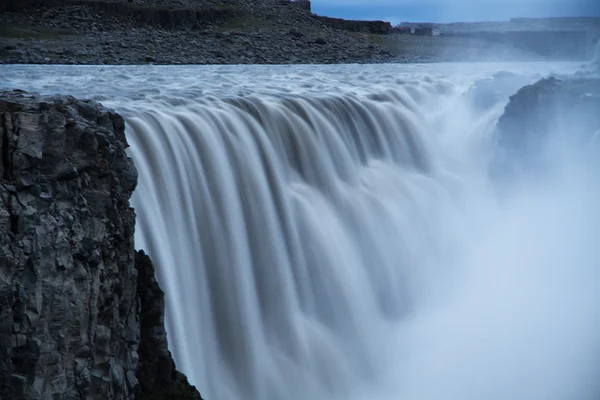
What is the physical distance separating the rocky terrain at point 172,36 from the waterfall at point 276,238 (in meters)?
21.2

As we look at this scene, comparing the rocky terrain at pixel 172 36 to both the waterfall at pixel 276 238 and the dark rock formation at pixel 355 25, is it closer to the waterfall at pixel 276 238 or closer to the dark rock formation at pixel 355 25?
the dark rock formation at pixel 355 25

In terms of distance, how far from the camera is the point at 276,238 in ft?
34.2

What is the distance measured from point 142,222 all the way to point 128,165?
→ 189cm

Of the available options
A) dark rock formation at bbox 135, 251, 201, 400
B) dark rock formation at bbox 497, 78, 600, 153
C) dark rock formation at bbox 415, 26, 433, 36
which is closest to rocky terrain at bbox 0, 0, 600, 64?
dark rock formation at bbox 415, 26, 433, 36

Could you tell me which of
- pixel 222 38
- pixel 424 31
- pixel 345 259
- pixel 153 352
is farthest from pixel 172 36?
pixel 153 352

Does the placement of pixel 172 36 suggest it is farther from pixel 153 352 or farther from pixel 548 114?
pixel 153 352

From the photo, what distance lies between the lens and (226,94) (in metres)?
14.0

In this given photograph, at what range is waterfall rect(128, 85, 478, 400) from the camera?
29.7ft

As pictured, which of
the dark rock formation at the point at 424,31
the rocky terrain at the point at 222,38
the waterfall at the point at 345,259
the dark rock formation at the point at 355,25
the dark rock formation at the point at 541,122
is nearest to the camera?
the waterfall at the point at 345,259

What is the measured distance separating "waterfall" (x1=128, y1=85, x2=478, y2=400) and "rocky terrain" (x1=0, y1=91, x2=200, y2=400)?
72.4 inches

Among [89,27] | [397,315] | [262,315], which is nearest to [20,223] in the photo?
[262,315]

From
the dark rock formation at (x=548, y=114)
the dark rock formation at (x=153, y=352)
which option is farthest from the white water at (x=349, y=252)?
the dark rock formation at (x=153, y=352)

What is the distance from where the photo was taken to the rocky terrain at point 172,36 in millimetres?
37562

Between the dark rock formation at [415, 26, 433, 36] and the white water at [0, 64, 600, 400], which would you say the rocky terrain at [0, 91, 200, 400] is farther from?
the dark rock formation at [415, 26, 433, 36]
